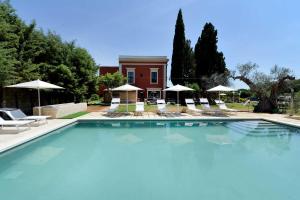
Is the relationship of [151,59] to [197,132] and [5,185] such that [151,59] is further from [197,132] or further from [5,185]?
[5,185]

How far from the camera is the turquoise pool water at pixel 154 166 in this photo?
3740mm

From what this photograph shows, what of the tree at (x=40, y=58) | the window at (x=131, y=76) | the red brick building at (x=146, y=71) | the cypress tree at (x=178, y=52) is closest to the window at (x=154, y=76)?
the red brick building at (x=146, y=71)

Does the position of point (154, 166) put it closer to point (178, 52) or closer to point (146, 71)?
point (178, 52)

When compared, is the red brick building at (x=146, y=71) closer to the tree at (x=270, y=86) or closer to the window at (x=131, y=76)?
the window at (x=131, y=76)

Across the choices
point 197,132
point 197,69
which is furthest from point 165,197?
point 197,69

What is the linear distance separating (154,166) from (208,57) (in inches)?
835

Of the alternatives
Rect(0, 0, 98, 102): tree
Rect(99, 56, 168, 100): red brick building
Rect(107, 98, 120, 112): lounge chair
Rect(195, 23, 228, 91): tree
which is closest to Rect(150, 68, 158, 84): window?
Rect(99, 56, 168, 100): red brick building

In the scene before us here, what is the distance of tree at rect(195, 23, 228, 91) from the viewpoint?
2436cm

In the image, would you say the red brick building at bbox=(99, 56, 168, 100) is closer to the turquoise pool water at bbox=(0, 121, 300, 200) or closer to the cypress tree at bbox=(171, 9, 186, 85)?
the cypress tree at bbox=(171, 9, 186, 85)

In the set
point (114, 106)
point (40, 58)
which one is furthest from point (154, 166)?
point (40, 58)

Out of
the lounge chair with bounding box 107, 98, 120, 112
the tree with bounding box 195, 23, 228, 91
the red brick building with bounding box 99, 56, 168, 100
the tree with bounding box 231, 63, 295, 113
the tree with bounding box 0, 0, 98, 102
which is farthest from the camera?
the red brick building with bounding box 99, 56, 168, 100

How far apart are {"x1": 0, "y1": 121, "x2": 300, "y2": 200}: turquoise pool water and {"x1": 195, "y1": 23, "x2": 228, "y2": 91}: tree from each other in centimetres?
1632

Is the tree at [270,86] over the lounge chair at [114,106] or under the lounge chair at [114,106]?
over

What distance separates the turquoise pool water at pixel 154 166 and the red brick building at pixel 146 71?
58.4ft
